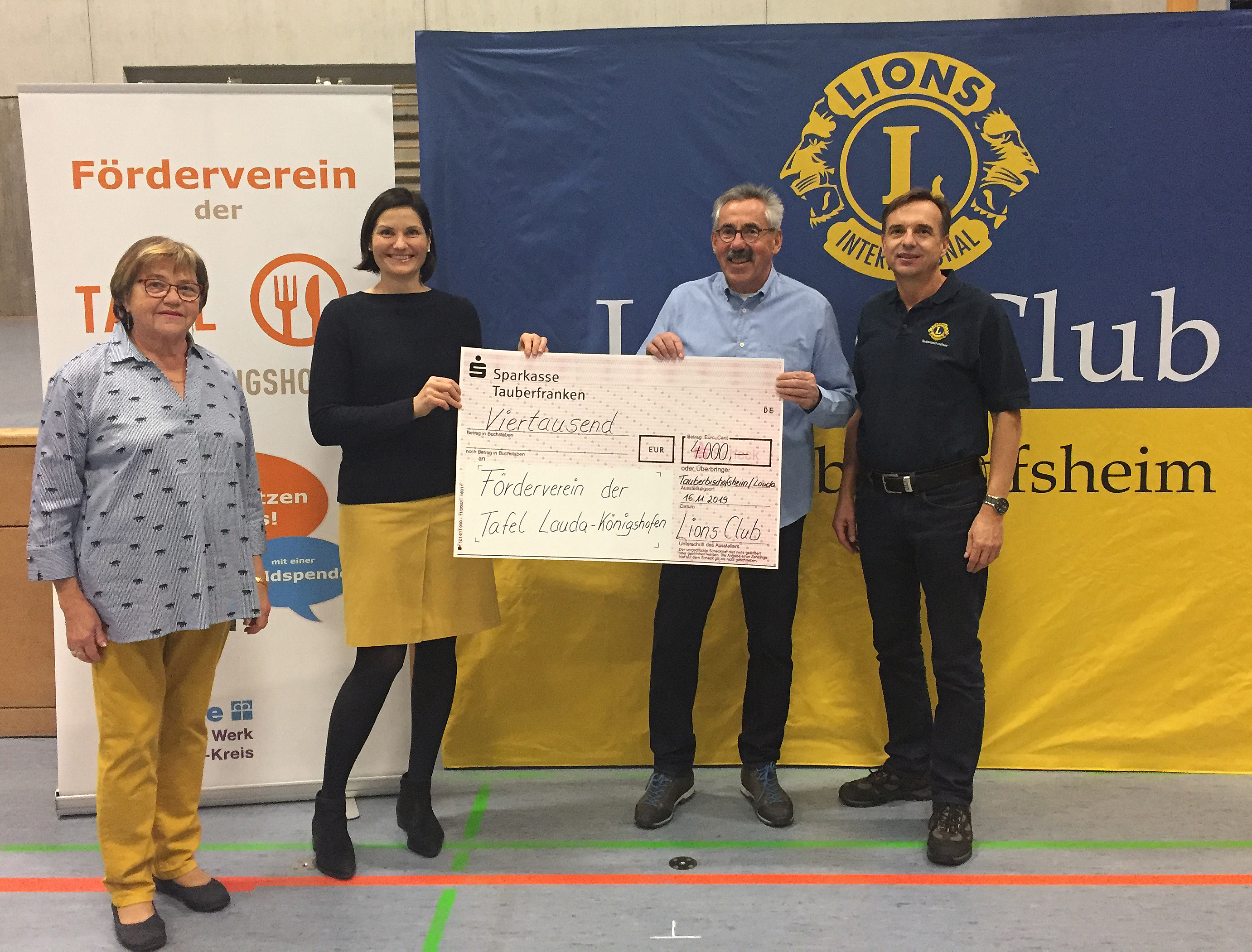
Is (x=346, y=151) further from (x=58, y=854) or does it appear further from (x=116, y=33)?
(x=116, y=33)

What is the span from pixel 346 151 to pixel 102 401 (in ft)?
3.71

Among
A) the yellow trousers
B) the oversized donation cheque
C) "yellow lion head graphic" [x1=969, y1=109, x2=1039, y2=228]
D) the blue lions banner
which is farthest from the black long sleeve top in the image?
"yellow lion head graphic" [x1=969, y1=109, x2=1039, y2=228]

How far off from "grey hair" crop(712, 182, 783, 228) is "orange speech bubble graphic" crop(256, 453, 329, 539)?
1.48 meters

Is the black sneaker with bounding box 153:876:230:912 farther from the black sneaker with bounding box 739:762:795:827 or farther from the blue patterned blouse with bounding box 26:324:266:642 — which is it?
the black sneaker with bounding box 739:762:795:827

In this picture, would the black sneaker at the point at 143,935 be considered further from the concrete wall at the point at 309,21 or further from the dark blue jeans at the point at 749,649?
the concrete wall at the point at 309,21

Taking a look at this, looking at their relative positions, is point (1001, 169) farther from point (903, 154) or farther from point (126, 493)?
point (126, 493)

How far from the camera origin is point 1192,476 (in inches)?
123

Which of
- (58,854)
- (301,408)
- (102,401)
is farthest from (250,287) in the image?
(58,854)

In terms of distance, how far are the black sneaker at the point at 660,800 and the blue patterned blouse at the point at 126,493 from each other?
139cm

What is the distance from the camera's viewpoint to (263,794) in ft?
9.82

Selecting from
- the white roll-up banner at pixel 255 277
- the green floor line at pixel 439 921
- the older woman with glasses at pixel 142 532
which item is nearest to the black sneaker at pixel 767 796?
the green floor line at pixel 439 921

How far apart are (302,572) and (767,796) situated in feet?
5.28

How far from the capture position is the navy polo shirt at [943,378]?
2543 millimetres

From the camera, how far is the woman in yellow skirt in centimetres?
243
